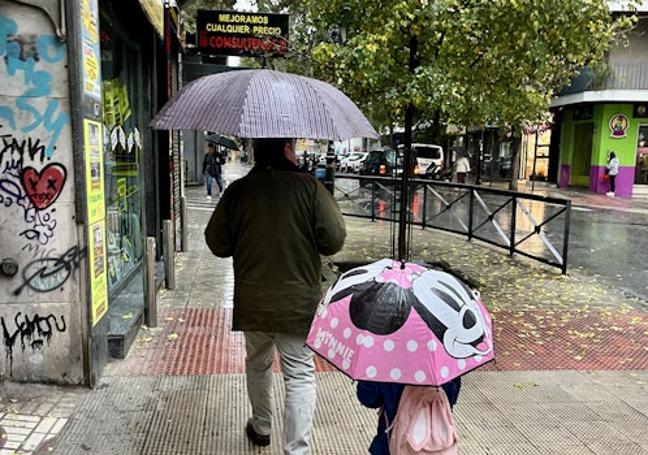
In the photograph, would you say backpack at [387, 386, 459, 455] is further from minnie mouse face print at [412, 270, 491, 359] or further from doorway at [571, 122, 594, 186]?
doorway at [571, 122, 594, 186]

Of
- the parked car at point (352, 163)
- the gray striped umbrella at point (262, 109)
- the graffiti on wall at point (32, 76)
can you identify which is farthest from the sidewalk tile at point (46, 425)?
the parked car at point (352, 163)

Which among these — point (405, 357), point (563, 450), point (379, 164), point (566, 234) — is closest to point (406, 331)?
point (405, 357)

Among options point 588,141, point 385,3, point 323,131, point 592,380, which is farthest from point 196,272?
point 588,141

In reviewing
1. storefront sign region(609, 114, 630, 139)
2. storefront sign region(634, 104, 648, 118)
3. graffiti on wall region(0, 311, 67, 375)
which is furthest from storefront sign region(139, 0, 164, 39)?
storefront sign region(634, 104, 648, 118)

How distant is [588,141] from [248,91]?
27.0 metres

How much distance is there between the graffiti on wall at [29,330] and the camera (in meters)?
4.04

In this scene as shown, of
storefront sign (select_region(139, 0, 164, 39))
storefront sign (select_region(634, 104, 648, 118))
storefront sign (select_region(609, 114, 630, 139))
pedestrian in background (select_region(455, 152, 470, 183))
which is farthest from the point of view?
pedestrian in background (select_region(455, 152, 470, 183))

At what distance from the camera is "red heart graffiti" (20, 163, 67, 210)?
3943 millimetres

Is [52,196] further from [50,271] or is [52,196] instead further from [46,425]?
[46,425]

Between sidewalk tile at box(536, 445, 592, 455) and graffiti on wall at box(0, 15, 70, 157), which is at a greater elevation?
graffiti on wall at box(0, 15, 70, 157)

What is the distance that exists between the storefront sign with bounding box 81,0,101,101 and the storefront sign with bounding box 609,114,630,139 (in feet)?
77.2

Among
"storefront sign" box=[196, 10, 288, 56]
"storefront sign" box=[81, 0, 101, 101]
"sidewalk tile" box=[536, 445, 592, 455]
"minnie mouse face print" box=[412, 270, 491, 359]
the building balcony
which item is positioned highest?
the building balcony

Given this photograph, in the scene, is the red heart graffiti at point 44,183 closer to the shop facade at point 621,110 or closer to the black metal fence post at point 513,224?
the black metal fence post at point 513,224

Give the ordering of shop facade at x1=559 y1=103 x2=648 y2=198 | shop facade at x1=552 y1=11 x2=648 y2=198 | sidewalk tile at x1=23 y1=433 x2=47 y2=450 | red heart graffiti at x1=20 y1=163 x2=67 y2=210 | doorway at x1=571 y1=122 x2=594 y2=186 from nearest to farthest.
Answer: sidewalk tile at x1=23 y1=433 x2=47 y2=450 < red heart graffiti at x1=20 y1=163 x2=67 y2=210 < shop facade at x1=552 y1=11 x2=648 y2=198 < shop facade at x1=559 y1=103 x2=648 y2=198 < doorway at x1=571 y1=122 x2=594 y2=186
